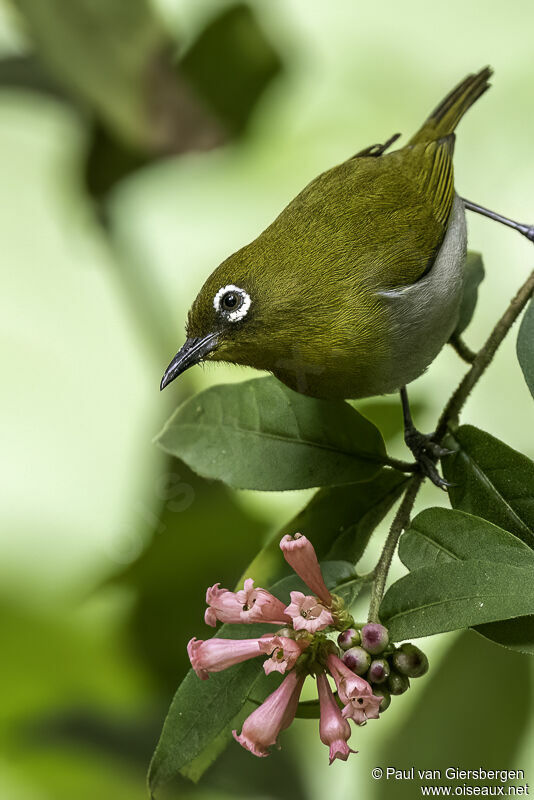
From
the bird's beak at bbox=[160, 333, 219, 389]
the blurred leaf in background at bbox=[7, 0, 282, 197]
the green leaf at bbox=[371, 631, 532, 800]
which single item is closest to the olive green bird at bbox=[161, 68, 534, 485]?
the bird's beak at bbox=[160, 333, 219, 389]

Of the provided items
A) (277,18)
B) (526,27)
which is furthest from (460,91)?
(277,18)

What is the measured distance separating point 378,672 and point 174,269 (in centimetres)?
117

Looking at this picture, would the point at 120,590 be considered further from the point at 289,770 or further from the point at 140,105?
the point at 140,105

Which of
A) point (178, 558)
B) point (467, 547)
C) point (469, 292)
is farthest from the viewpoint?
point (178, 558)

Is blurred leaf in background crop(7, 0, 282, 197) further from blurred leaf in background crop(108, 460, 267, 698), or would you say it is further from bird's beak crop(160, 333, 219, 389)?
bird's beak crop(160, 333, 219, 389)

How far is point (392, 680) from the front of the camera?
0.59m

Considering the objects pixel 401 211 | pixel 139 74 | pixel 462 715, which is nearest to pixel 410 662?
pixel 401 211

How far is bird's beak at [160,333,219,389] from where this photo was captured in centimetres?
69

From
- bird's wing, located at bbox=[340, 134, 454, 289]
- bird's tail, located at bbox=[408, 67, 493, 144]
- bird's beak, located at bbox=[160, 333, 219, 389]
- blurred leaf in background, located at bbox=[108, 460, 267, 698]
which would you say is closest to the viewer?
bird's beak, located at bbox=[160, 333, 219, 389]

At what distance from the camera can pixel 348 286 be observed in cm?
A: 76

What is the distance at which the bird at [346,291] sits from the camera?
2.33 ft

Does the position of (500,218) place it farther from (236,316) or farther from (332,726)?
(332,726)

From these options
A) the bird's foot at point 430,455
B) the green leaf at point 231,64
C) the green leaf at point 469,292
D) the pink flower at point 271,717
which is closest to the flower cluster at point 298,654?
the pink flower at point 271,717

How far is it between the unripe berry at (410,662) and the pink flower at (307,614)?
5 cm
